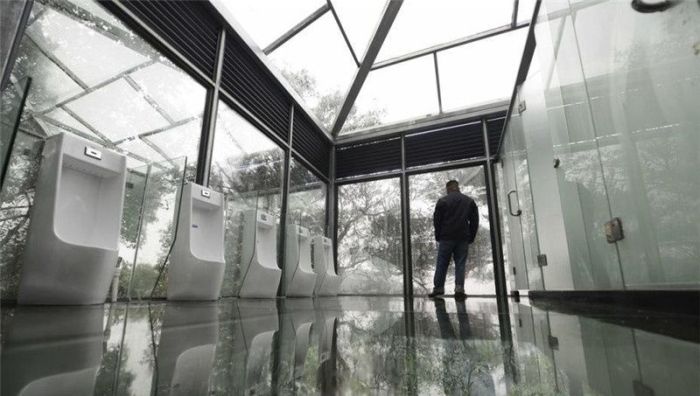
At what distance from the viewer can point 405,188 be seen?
6449mm

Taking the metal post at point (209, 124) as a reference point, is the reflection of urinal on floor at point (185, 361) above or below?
below

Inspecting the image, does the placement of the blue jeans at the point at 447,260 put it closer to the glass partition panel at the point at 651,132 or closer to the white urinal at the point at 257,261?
the white urinal at the point at 257,261

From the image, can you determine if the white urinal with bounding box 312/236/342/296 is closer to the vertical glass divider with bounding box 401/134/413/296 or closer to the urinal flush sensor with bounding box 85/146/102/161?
the vertical glass divider with bounding box 401/134/413/296

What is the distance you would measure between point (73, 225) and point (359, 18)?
5.13 meters

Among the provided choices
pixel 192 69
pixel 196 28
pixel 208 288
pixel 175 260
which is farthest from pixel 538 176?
pixel 196 28

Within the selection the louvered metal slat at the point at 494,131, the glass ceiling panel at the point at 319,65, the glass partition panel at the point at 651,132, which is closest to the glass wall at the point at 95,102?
the glass ceiling panel at the point at 319,65

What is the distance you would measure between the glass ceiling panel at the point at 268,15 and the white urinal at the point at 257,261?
102 inches

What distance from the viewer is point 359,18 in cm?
564

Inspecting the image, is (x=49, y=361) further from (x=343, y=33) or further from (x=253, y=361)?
(x=343, y=33)

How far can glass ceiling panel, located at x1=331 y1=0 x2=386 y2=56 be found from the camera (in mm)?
5395

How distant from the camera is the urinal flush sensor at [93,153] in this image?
2070mm

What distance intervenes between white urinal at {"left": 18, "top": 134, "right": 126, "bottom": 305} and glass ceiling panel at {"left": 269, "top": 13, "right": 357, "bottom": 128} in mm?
3698

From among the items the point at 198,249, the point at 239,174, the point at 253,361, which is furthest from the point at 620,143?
the point at 239,174

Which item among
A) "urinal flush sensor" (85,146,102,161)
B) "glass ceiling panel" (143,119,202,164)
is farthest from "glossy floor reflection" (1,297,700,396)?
"glass ceiling panel" (143,119,202,164)
